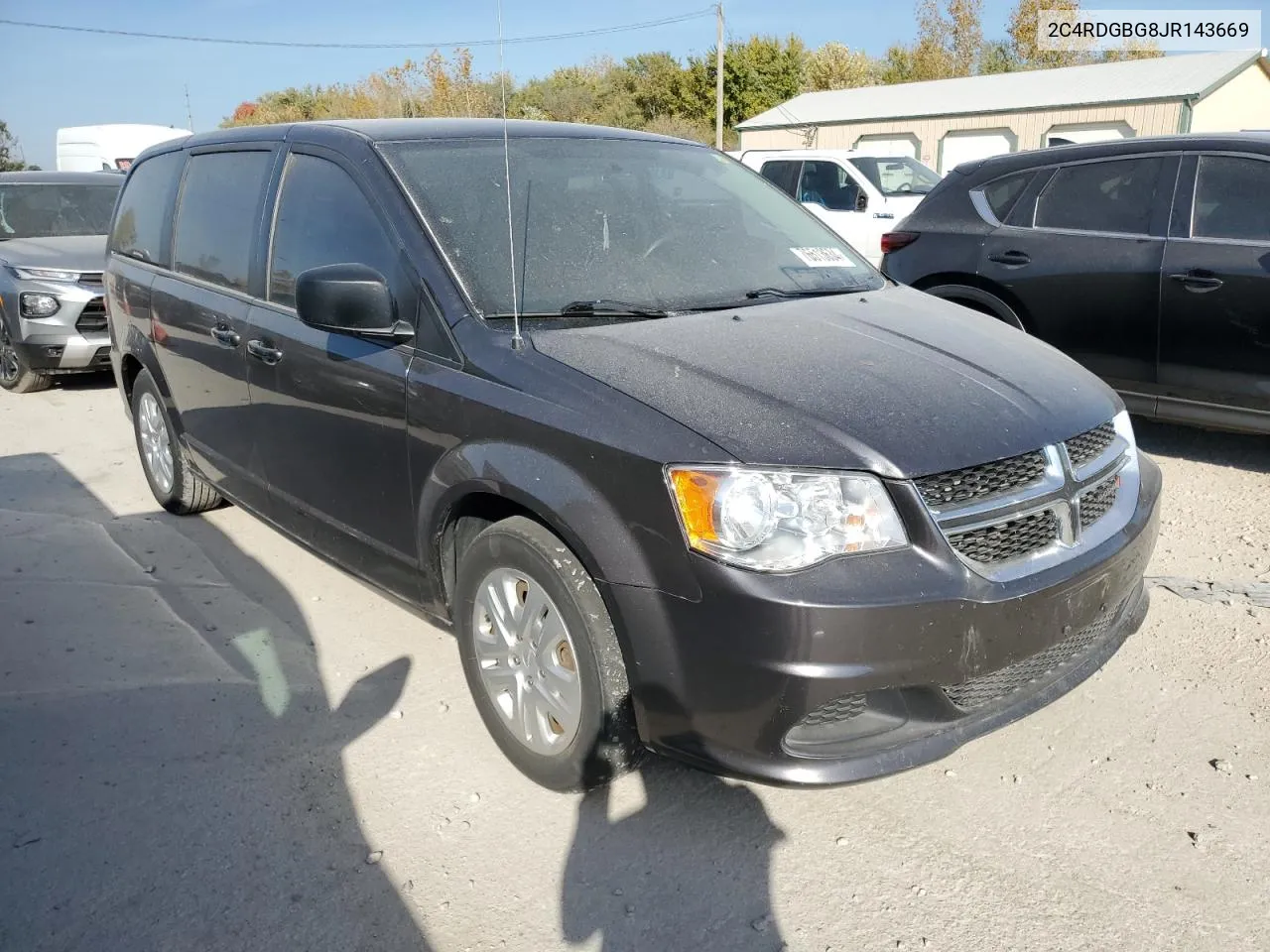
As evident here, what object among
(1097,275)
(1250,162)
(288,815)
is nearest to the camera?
(288,815)

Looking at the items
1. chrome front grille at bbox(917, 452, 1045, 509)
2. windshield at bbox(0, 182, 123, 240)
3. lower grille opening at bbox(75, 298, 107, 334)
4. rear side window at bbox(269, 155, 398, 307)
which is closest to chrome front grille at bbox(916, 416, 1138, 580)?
chrome front grille at bbox(917, 452, 1045, 509)

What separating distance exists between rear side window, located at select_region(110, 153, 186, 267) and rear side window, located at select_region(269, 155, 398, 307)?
1332 mm

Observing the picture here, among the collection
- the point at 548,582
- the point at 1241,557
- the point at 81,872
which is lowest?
the point at 81,872

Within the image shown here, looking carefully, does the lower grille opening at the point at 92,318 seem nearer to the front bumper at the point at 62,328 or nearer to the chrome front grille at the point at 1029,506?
the front bumper at the point at 62,328

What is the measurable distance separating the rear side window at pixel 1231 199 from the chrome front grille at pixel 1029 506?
306 centimetres

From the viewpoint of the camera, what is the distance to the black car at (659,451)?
94.0 inches

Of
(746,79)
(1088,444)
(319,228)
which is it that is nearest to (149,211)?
(319,228)

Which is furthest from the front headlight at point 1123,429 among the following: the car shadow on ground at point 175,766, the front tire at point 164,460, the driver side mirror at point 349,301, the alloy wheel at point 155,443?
the alloy wheel at point 155,443

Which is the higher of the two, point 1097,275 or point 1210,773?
point 1097,275

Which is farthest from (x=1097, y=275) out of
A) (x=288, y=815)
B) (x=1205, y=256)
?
(x=288, y=815)

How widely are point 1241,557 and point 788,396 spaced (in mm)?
2926

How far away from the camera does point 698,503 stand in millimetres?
2389

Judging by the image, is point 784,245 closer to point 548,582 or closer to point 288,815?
point 548,582

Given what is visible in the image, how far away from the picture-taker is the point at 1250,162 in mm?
5230
